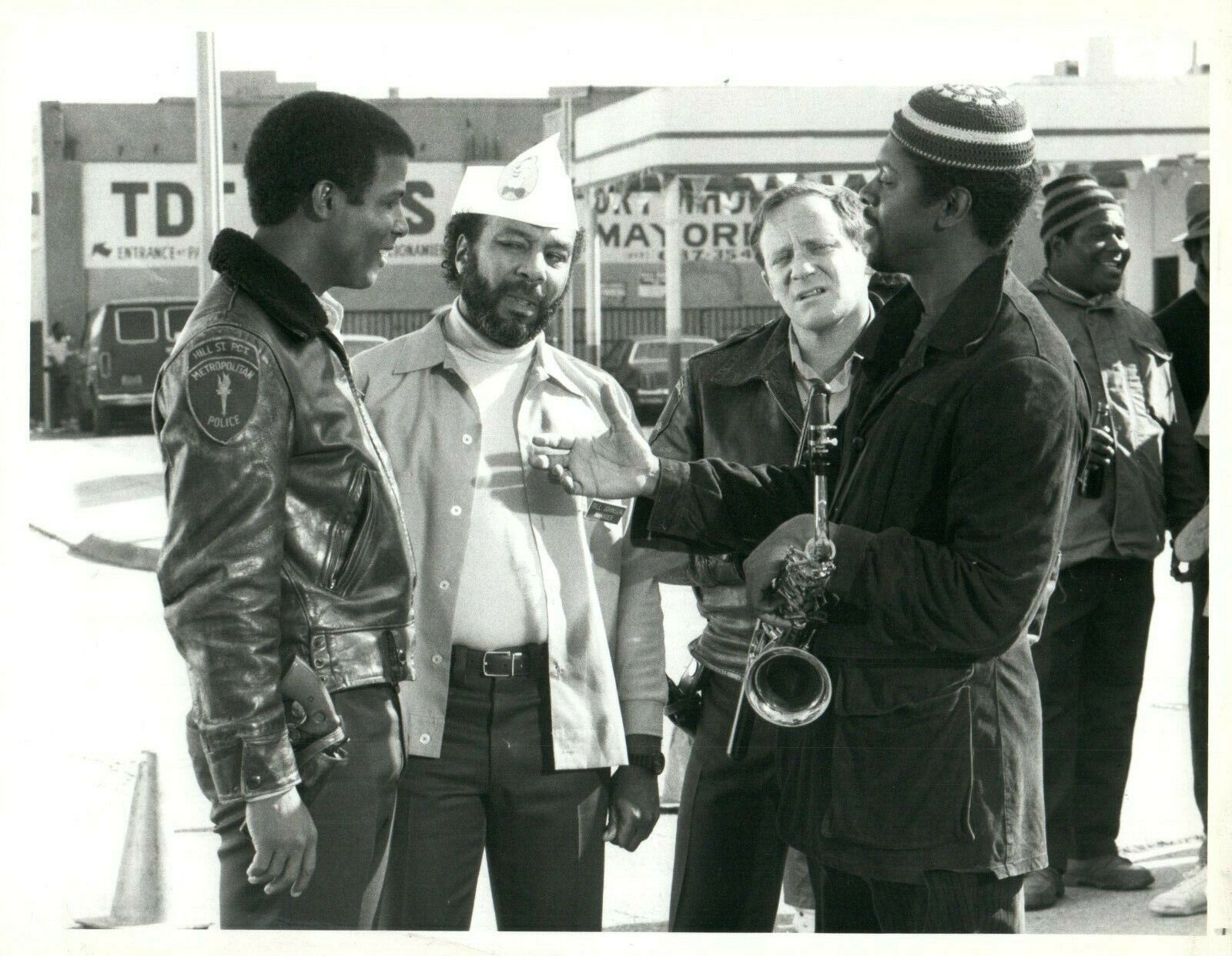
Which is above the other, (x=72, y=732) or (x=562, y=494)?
(x=562, y=494)

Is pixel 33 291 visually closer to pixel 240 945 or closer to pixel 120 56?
pixel 120 56

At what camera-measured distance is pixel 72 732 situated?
2984 millimetres

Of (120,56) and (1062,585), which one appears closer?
(120,56)

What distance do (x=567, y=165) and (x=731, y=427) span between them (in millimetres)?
622

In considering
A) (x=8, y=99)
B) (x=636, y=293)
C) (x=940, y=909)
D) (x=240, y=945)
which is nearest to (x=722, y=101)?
(x=636, y=293)

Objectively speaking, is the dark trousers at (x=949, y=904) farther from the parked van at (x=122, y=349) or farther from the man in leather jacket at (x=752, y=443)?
the parked van at (x=122, y=349)

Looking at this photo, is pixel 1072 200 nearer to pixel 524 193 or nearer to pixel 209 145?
pixel 524 193

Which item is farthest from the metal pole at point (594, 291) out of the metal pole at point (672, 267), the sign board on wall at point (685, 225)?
the metal pole at point (672, 267)

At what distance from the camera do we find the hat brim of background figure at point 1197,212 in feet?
11.1

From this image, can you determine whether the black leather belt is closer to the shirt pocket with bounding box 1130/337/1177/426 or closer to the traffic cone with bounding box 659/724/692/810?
the traffic cone with bounding box 659/724/692/810

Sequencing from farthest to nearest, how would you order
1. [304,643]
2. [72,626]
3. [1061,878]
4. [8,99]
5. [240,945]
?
[1061,878], [72,626], [8,99], [240,945], [304,643]

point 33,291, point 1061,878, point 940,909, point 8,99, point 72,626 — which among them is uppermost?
point 8,99

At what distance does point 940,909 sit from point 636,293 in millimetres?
1392

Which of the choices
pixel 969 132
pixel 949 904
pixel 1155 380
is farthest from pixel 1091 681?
pixel 969 132
